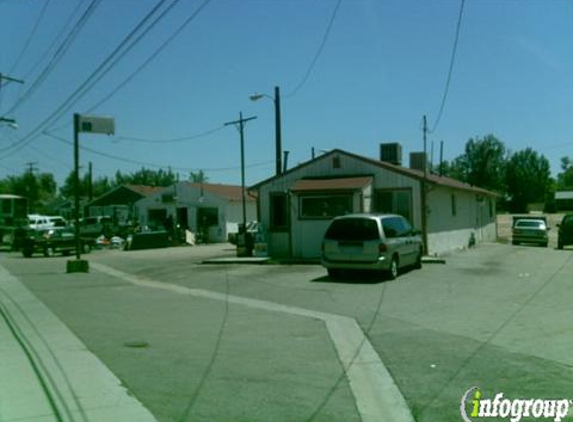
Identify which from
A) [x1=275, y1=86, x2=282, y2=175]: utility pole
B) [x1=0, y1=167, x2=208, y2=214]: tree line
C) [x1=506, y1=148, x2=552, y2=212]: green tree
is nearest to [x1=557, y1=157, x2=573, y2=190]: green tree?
[x1=506, y1=148, x2=552, y2=212]: green tree

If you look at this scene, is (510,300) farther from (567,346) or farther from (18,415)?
(18,415)

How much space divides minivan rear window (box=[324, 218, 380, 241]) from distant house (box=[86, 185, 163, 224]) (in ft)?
129

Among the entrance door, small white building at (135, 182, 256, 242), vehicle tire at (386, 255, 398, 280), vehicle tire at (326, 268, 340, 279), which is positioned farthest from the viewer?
the entrance door

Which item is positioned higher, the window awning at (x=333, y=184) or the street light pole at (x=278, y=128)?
the street light pole at (x=278, y=128)

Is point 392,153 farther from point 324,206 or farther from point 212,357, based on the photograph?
point 212,357

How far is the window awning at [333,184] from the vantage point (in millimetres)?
22969

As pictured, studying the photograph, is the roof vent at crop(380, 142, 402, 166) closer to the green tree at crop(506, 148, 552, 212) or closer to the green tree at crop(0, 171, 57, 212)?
the green tree at crop(0, 171, 57, 212)

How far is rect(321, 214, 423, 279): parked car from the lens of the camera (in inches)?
650

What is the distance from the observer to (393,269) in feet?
55.9

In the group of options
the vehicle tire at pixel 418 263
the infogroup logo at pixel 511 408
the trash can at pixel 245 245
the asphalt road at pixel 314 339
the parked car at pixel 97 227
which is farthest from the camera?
the parked car at pixel 97 227

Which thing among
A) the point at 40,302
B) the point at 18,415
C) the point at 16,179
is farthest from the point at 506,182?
the point at 18,415

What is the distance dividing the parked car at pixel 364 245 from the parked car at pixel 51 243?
2051cm

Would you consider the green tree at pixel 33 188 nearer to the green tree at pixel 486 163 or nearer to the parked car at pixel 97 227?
the parked car at pixel 97 227

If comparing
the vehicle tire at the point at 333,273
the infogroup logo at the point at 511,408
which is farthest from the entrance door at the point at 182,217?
the infogroup logo at the point at 511,408
